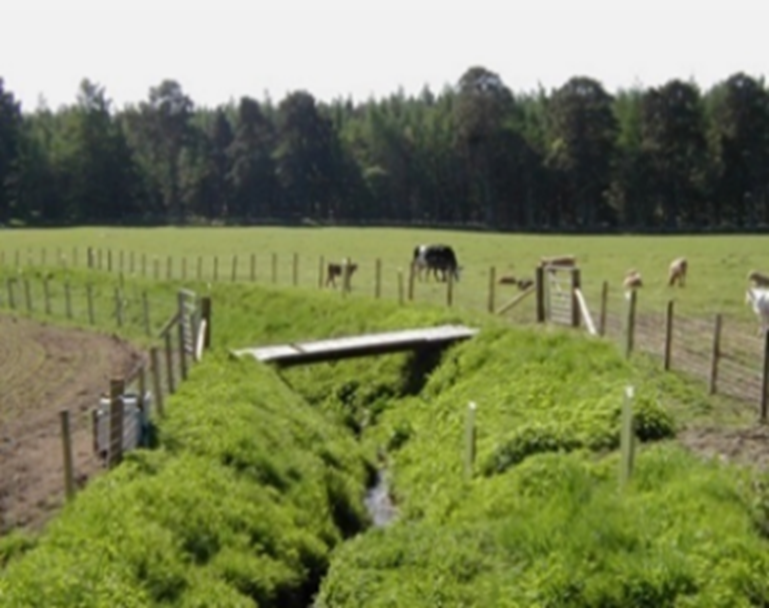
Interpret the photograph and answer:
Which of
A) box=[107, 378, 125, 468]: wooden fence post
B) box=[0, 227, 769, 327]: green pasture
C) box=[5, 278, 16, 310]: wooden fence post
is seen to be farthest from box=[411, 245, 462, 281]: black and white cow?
box=[107, 378, 125, 468]: wooden fence post

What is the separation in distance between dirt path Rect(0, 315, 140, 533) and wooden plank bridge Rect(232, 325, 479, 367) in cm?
387

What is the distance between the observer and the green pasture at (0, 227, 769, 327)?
3391cm

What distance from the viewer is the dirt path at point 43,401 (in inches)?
573

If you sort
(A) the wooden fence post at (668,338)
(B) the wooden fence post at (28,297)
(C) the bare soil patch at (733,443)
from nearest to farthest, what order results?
(C) the bare soil patch at (733,443)
(A) the wooden fence post at (668,338)
(B) the wooden fence post at (28,297)

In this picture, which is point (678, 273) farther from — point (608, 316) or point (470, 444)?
point (470, 444)

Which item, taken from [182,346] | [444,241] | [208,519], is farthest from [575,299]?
[444,241]

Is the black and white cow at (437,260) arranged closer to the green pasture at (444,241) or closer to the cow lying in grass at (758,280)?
the green pasture at (444,241)

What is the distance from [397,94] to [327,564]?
128m

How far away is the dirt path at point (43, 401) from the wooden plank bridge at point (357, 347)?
387cm

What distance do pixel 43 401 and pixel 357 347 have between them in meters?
6.73

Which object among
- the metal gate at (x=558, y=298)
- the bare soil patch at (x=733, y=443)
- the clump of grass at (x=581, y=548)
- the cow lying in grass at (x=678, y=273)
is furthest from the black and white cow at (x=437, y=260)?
the clump of grass at (x=581, y=548)

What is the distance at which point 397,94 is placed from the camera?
5453 inches

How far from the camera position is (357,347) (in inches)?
926

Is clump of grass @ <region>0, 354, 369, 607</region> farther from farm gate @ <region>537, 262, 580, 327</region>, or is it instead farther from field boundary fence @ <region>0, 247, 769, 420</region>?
farm gate @ <region>537, 262, 580, 327</region>
